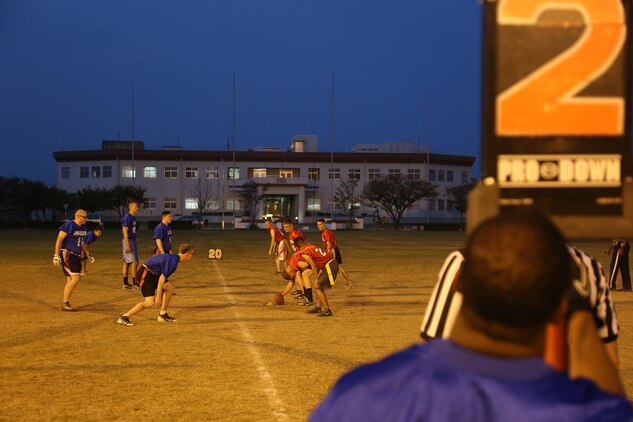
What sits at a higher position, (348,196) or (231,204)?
(348,196)

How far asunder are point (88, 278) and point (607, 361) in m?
20.1

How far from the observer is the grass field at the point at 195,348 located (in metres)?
7.21

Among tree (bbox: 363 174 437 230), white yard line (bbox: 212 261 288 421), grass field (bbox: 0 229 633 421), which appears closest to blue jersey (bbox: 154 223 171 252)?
grass field (bbox: 0 229 633 421)

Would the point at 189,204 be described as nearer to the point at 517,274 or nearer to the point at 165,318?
the point at 165,318

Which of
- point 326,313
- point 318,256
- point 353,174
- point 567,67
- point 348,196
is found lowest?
point 326,313

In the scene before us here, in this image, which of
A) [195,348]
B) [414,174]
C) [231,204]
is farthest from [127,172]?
[195,348]

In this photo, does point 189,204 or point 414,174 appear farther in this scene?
point 414,174

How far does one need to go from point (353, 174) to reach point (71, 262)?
84706 millimetres

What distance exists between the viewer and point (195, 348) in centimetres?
1014

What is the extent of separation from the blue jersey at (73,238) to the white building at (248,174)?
3109 inches

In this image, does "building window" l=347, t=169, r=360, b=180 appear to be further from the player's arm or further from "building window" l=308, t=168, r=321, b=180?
the player's arm

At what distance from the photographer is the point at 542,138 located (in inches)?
84.7

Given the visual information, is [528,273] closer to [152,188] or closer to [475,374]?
[475,374]

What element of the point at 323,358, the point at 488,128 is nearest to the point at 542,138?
the point at 488,128
